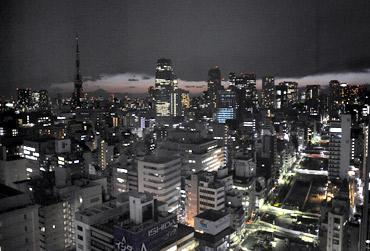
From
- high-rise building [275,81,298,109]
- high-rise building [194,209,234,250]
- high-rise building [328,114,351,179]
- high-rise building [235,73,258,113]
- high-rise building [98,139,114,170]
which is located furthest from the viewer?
high-rise building [275,81,298,109]

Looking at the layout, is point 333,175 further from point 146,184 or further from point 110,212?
Result: point 110,212

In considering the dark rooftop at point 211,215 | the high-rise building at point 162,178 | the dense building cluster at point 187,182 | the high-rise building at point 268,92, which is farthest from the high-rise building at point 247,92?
the dark rooftop at point 211,215

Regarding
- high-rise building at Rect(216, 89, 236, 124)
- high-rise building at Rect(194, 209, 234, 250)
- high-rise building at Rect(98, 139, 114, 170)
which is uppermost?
high-rise building at Rect(216, 89, 236, 124)

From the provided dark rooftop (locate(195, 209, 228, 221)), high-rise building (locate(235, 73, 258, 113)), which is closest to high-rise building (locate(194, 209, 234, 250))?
dark rooftop (locate(195, 209, 228, 221))

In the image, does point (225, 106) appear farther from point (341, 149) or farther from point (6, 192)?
point (6, 192)

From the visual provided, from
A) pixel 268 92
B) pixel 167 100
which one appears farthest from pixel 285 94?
pixel 167 100

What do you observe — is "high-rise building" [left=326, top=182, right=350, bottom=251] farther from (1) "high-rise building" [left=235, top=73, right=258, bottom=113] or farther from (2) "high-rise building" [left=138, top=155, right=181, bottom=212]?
(1) "high-rise building" [left=235, top=73, right=258, bottom=113]

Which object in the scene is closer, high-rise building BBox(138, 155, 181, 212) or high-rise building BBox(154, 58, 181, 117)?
high-rise building BBox(138, 155, 181, 212)
